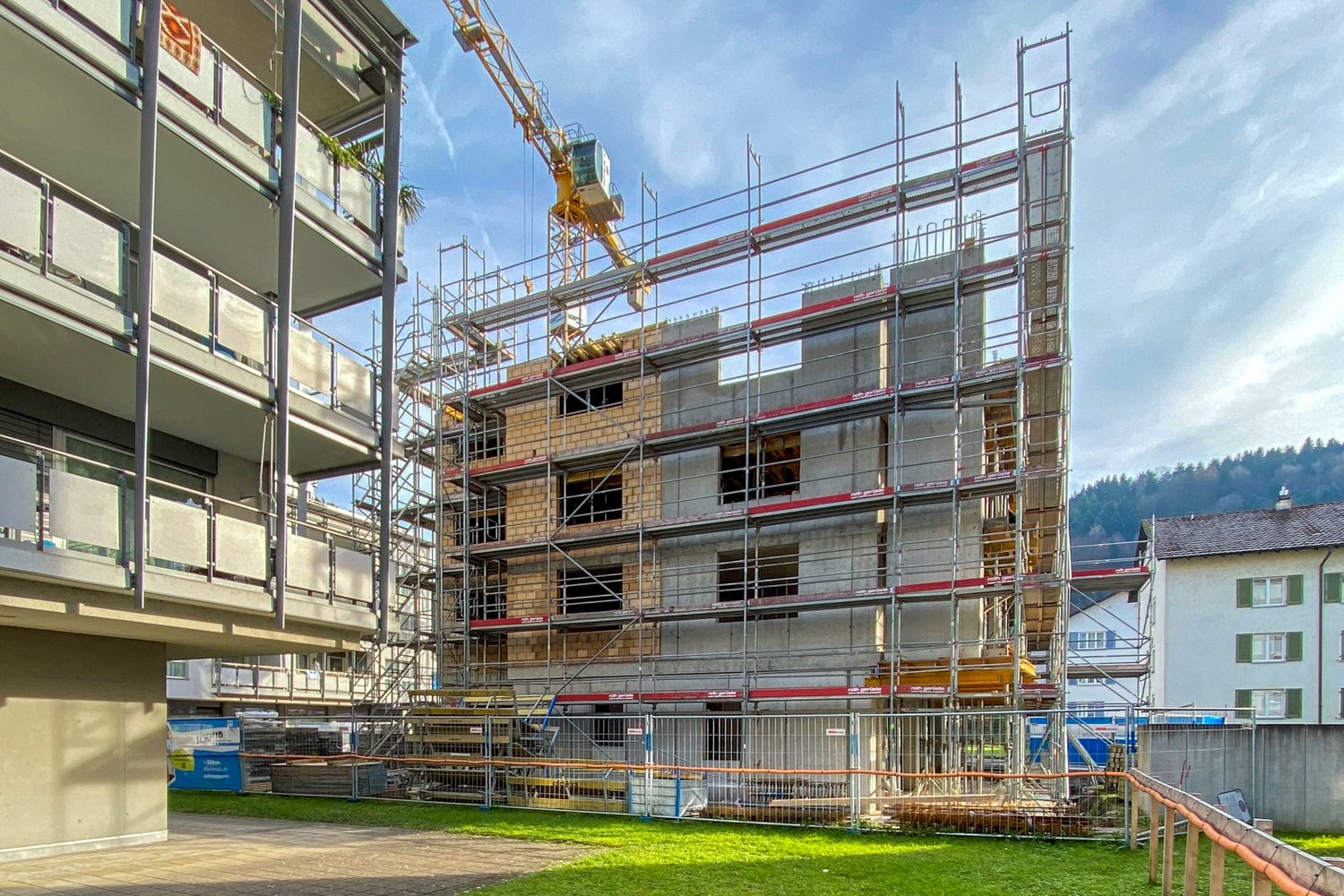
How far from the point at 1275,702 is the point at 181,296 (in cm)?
4213

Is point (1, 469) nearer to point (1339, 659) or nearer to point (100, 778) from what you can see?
point (100, 778)

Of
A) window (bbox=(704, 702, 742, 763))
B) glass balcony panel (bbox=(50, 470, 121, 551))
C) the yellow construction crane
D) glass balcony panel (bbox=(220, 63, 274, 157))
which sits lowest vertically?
window (bbox=(704, 702, 742, 763))

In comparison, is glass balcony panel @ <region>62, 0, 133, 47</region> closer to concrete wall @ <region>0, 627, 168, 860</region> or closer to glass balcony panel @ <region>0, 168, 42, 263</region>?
glass balcony panel @ <region>0, 168, 42, 263</region>

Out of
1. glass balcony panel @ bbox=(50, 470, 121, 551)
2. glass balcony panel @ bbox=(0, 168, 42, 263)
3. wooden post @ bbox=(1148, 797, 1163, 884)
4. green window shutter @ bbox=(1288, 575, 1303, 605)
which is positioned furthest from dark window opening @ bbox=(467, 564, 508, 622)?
green window shutter @ bbox=(1288, 575, 1303, 605)

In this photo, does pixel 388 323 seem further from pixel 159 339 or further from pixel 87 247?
pixel 87 247

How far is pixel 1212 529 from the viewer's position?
39.6 m

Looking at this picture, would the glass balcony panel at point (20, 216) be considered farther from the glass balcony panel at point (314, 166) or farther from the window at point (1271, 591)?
the window at point (1271, 591)

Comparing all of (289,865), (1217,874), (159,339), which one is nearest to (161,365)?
(159,339)

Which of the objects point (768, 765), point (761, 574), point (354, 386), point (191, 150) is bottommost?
point (768, 765)

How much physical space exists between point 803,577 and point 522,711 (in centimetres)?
681

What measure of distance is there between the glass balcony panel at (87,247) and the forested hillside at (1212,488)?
13216 centimetres

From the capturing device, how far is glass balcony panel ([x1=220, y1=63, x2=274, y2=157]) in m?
10.8

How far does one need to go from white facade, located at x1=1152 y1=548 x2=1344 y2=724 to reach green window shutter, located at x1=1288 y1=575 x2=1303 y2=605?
36mm

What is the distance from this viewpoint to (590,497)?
22.7 m
